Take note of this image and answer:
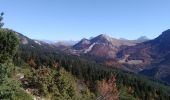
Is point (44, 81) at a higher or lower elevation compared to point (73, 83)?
higher

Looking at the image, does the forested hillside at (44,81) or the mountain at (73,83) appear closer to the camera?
the forested hillside at (44,81)

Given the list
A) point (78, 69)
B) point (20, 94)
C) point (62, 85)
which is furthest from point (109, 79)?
point (20, 94)

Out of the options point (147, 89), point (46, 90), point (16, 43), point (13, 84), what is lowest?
point (147, 89)

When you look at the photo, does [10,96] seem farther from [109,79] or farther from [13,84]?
[109,79]

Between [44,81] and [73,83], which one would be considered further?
[73,83]

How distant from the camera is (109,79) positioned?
578ft

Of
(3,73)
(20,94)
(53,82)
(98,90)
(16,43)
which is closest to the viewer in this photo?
(3,73)

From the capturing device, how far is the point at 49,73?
73875mm

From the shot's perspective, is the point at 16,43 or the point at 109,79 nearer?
the point at 16,43

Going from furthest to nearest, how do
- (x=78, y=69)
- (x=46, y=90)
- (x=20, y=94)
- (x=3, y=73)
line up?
(x=78, y=69)
(x=46, y=90)
(x=20, y=94)
(x=3, y=73)

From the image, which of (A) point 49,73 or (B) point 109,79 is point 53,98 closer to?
(A) point 49,73

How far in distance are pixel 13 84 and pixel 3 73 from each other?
2214 millimetres

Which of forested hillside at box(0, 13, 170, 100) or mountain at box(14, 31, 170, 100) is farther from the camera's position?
mountain at box(14, 31, 170, 100)

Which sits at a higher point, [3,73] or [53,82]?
[3,73]
